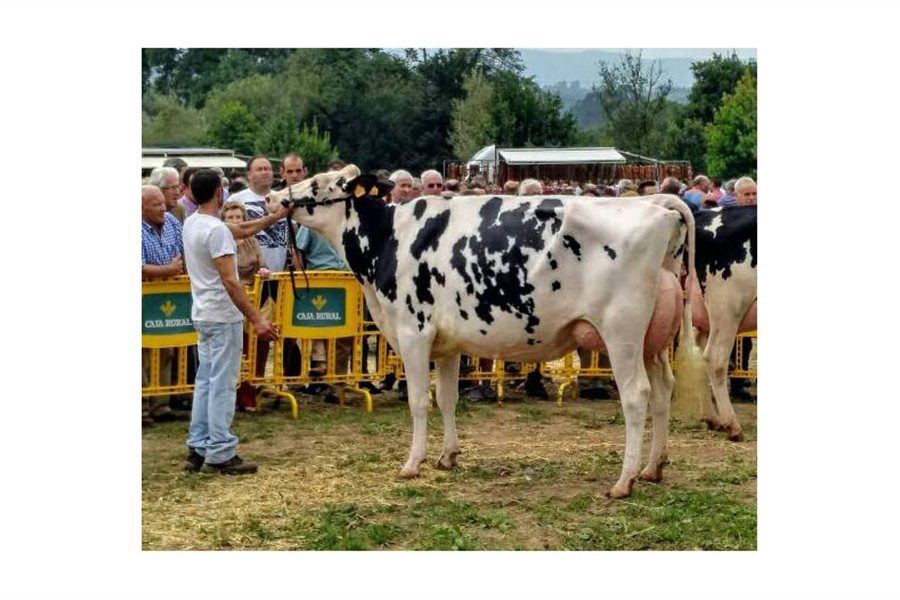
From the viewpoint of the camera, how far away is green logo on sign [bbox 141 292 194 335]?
10.1 metres

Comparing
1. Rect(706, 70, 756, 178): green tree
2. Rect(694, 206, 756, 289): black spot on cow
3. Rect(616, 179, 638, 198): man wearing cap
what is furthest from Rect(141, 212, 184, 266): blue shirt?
Rect(706, 70, 756, 178): green tree

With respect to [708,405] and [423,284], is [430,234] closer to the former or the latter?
[423,284]

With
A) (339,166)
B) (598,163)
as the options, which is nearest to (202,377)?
(339,166)

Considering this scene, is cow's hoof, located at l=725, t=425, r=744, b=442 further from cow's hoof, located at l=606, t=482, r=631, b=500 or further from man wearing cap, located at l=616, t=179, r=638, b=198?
man wearing cap, located at l=616, t=179, r=638, b=198

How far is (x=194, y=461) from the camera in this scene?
29.4ft

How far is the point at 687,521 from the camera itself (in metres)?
7.41

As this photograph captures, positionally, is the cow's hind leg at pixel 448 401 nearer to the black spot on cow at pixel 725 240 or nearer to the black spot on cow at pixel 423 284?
the black spot on cow at pixel 423 284

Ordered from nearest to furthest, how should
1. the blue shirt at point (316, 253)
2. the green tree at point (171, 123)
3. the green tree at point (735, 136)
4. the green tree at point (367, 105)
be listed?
1. the blue shirt at point (316, 253)
2. the green tree at point (735, 136)
3. the green tree at point (367, 105)
4. the green tree at point (171, 123)

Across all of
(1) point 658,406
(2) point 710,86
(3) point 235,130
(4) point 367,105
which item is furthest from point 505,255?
(3) point 235,130

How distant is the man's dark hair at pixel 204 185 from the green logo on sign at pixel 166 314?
2.04 m

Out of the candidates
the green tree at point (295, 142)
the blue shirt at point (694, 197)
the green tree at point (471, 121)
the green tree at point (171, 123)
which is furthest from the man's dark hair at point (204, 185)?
the green tree at point (171, 123)

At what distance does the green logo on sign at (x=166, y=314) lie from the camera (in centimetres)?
1013

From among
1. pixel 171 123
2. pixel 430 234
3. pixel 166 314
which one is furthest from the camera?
pixel 171 123

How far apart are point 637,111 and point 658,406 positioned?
90.7ft
